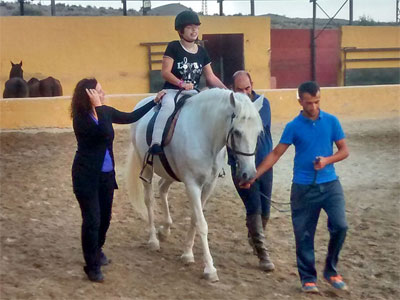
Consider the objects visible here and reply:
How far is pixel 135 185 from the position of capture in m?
→ 6.77

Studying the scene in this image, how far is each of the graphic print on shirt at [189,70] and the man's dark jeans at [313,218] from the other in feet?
5.38

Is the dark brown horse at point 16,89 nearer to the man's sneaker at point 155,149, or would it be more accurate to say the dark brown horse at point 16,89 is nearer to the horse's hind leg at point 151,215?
the horse's hind leg at point 151,215

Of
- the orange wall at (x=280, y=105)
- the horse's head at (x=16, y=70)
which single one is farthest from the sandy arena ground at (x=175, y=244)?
the horse's head at (x=16, y=70)

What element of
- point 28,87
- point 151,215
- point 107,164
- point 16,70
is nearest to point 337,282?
point 107,164

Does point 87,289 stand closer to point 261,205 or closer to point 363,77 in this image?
point 261,205

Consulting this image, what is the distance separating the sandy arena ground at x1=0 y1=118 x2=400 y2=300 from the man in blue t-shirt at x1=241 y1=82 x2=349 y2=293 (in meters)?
0.51

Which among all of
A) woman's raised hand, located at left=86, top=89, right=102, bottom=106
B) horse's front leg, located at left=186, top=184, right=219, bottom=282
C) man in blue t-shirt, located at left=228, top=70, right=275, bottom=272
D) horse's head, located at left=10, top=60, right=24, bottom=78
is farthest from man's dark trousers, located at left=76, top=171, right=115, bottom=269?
horse's head, located at left=10, top=60, right=24, bottom=78

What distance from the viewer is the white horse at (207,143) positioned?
4.91 m

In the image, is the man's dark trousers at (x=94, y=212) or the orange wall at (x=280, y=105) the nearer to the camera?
the man's dark trousers at (x=94, y=212)

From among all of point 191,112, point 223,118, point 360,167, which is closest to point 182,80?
point 191,112

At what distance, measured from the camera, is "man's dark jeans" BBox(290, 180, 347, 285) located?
4.87 metres

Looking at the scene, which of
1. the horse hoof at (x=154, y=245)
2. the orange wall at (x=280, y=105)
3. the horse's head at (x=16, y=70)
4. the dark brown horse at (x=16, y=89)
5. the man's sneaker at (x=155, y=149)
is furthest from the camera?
the horse's head at (x=16, y=70)

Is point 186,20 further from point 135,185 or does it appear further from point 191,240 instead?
point 191,240

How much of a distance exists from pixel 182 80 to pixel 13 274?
231 cm
